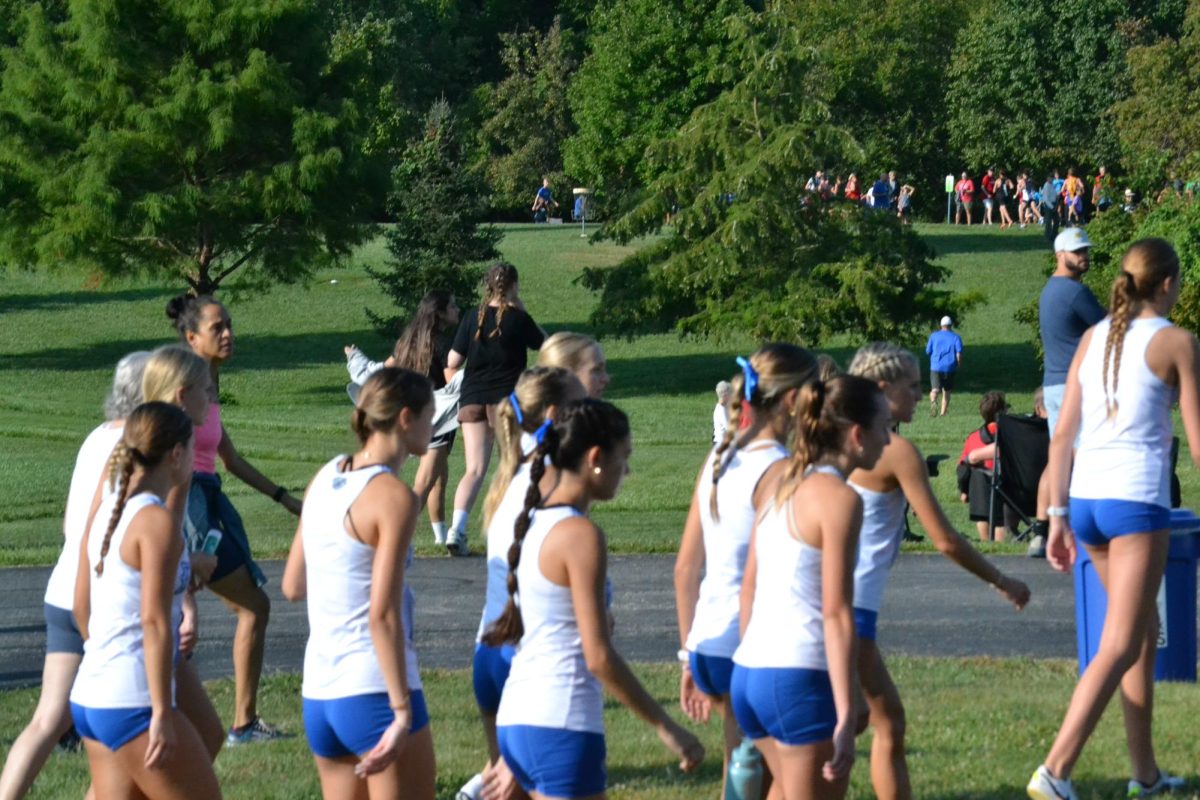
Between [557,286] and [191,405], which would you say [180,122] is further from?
[191,405]

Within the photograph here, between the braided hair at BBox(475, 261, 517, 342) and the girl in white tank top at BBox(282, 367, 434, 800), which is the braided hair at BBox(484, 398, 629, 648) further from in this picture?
the braided hair at BBox(475, 261, 517, 342)

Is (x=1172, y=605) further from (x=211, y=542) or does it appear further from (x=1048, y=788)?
(x=211, y=542)

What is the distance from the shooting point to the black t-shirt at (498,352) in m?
11.6

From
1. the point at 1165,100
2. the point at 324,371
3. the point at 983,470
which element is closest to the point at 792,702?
the point at 983,470

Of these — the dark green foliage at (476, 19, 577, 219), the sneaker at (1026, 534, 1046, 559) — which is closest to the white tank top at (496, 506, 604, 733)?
the sneaker at (1026, 534, 1046, 559)

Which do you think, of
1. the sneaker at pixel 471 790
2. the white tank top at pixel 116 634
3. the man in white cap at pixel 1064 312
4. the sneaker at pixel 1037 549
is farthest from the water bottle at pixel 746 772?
the sneaker at pixel 1037 549

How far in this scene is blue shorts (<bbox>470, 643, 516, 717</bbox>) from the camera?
206 inches

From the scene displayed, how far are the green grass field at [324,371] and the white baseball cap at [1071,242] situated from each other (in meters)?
4.62

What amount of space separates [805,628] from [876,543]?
988mm

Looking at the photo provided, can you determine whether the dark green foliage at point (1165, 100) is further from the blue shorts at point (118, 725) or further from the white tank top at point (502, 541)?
the blue shorts at point (118, 725)

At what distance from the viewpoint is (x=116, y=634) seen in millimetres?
4867

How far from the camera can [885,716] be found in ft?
18.2

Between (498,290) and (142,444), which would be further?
(498,290)

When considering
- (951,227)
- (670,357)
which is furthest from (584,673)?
(951,227)
